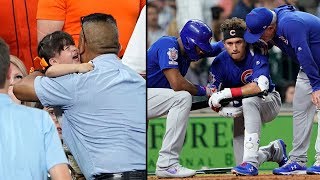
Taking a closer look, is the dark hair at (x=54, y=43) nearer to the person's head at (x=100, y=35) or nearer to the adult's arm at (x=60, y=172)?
the person's head at (x=100, y=35)

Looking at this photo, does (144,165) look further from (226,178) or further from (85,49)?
(226,178)

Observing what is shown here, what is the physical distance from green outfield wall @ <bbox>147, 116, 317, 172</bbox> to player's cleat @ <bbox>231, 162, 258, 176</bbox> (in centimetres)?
150

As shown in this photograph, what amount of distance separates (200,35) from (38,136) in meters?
2.06

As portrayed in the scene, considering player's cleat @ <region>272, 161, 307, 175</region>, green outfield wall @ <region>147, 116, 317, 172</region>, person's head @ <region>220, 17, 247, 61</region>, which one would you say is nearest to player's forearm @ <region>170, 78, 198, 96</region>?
person's head @ <region>220, 17, 247, 61</region>

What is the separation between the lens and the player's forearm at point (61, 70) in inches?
165

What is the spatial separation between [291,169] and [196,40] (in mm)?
826

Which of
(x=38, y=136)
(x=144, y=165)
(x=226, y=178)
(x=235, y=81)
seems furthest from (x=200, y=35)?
(x=38, y=136)

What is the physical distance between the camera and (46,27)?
4902 mm

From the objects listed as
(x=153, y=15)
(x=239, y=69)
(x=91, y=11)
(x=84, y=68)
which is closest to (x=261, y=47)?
(x=239, y=69)

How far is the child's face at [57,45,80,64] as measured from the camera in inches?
175

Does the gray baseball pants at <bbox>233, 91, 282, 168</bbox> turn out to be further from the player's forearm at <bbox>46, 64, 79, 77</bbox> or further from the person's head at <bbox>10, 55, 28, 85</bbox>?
the player's forearm at <bbox>46, 64, 79, 77</bbox>

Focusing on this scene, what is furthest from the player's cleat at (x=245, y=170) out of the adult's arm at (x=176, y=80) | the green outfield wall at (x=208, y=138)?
the green outfield wall at (x=208, y=138)

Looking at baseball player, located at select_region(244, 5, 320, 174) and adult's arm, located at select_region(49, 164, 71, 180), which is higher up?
baseball player, located at select_region(244, 5, 320, 174)

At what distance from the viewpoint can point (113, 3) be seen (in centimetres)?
482
